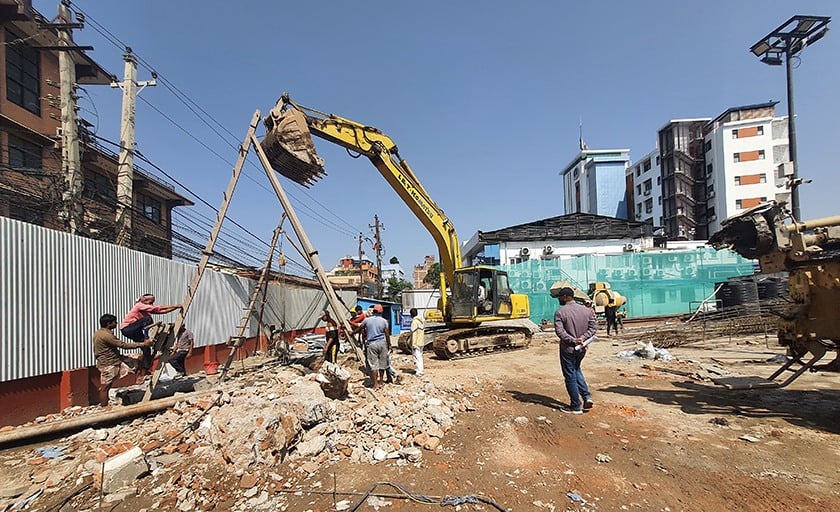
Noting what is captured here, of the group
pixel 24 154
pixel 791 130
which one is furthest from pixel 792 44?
pixel 24 154

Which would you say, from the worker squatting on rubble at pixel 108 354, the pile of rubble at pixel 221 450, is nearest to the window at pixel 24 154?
the worker squatting on rubble at pixel 108 354

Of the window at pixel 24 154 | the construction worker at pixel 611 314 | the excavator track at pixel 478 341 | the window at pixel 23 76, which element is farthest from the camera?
the construction worker at pixel 611 314

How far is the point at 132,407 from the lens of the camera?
18.9 ft

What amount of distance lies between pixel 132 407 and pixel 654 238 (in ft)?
133

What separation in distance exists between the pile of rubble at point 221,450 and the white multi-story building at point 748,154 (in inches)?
1916

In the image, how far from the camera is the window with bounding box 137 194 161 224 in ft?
→ 71.6

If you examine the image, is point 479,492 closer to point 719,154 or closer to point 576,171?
point 719,154

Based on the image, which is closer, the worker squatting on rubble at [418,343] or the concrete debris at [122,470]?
the concrete debris at [122,470]

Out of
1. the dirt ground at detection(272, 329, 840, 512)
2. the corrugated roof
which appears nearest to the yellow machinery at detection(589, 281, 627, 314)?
the dirt ground at detection(272, 329, 840, 512)

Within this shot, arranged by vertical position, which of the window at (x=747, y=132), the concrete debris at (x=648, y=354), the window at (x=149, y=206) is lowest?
the concrete debris at (x=648, y=354)

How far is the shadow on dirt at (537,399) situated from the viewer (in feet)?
21.5

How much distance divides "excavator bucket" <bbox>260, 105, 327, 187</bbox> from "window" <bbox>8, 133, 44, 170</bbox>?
11.5m

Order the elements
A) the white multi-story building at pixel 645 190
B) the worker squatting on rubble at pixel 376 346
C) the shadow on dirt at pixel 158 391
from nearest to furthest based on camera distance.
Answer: the shadow on dirt at pixel 158 391 → the worker squatting on rubble at pixel 376 346 → the white multi-story building at pixel 645 190

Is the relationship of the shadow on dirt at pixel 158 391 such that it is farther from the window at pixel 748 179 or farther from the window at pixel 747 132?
the window at pixel 747 132
